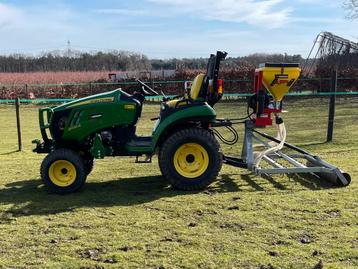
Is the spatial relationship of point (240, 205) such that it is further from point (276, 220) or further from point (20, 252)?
point (20, 252)

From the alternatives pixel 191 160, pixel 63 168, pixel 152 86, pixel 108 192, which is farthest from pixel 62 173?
pixel 152 86

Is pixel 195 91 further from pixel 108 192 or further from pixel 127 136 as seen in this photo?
pixel 108 192

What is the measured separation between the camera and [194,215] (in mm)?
4695

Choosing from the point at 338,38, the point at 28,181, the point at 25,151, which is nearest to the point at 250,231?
the point at 28,181

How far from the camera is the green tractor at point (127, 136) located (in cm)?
565

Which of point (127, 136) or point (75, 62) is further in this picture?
point (75, 62)

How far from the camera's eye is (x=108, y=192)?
5.75 m

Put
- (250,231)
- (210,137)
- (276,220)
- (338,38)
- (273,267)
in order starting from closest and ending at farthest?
1. (273,267)
2. (250,231)
3. (276,220)
4. (210,137)
5. (338,38)

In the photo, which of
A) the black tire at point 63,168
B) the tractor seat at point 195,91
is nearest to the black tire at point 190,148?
the tractor seat at point 195,91

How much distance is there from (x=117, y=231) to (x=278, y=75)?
118 inches

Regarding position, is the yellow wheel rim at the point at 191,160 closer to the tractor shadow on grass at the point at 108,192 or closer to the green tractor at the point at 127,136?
the green tractor at the point at 127,136

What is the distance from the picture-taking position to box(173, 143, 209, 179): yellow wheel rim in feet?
18.7

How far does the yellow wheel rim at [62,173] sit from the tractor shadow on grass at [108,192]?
19 centimetres

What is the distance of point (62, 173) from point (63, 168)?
0.24 feet
